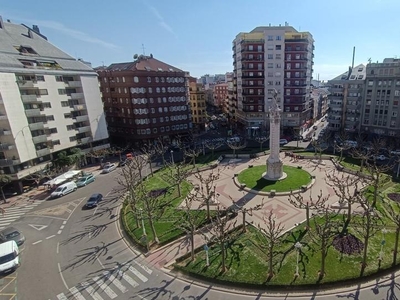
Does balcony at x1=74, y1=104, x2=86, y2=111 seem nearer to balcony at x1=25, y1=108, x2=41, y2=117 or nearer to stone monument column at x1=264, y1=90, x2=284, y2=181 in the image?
balcony at x1=25, y1=108, x2=41, y2=117

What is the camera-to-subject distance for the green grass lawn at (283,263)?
23.3m

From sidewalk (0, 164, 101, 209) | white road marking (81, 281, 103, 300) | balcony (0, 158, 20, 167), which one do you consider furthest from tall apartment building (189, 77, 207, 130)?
white road marking (81, 281, 103, 300)

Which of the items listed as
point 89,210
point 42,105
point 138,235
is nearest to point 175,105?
point 42,105

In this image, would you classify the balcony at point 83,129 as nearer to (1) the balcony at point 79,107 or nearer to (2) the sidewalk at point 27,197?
(1) the balcony at point 79,107

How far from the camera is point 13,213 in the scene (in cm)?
4175

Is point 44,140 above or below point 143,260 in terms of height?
above

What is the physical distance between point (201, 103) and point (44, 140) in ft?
217

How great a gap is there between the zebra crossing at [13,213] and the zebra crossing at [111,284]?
23.0 metres

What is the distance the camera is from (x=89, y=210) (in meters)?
40.8

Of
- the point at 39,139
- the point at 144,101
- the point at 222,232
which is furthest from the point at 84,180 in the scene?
the point at 222,232

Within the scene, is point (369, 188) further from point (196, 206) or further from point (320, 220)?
point (196, 206)

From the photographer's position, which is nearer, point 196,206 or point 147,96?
point 196,206

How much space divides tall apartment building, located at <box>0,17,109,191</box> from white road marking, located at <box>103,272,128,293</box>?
35415 mm

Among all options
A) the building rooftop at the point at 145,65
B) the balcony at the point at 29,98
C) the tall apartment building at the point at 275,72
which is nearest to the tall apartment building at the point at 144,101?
the building rooftop at the point at 145,65
